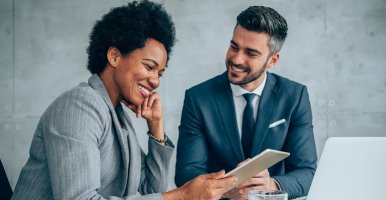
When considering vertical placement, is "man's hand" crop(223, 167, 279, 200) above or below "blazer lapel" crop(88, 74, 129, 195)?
below

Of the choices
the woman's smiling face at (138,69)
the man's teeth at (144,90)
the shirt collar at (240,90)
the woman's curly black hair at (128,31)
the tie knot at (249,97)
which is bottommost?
the tie knot at (249,97)

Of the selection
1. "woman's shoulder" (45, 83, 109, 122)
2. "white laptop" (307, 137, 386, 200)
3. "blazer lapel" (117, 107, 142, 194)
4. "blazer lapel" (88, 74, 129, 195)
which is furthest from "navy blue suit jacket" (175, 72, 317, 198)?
"white laptop" (307, 137, 386, 200)

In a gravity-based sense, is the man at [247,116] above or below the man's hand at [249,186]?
above

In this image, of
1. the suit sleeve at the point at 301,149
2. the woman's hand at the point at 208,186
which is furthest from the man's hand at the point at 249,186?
the woman's hand at the point at 208,186

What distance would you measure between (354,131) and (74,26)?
2149 millimetres

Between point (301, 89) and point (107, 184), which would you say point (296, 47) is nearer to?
point (301, 89)

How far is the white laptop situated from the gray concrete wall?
2.51 metres

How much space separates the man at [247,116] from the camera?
2.56 metres

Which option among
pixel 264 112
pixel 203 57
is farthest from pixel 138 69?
pixel 203 57

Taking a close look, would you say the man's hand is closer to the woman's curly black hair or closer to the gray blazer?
the gray blazer

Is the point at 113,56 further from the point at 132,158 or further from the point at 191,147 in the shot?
the point at 191,147

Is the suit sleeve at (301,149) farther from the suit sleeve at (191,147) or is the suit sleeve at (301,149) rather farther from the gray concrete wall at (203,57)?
the gray concrete wall at (203,57)

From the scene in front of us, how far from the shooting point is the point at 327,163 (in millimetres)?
1336

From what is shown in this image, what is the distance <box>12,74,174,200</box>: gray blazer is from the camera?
5.16 feet
